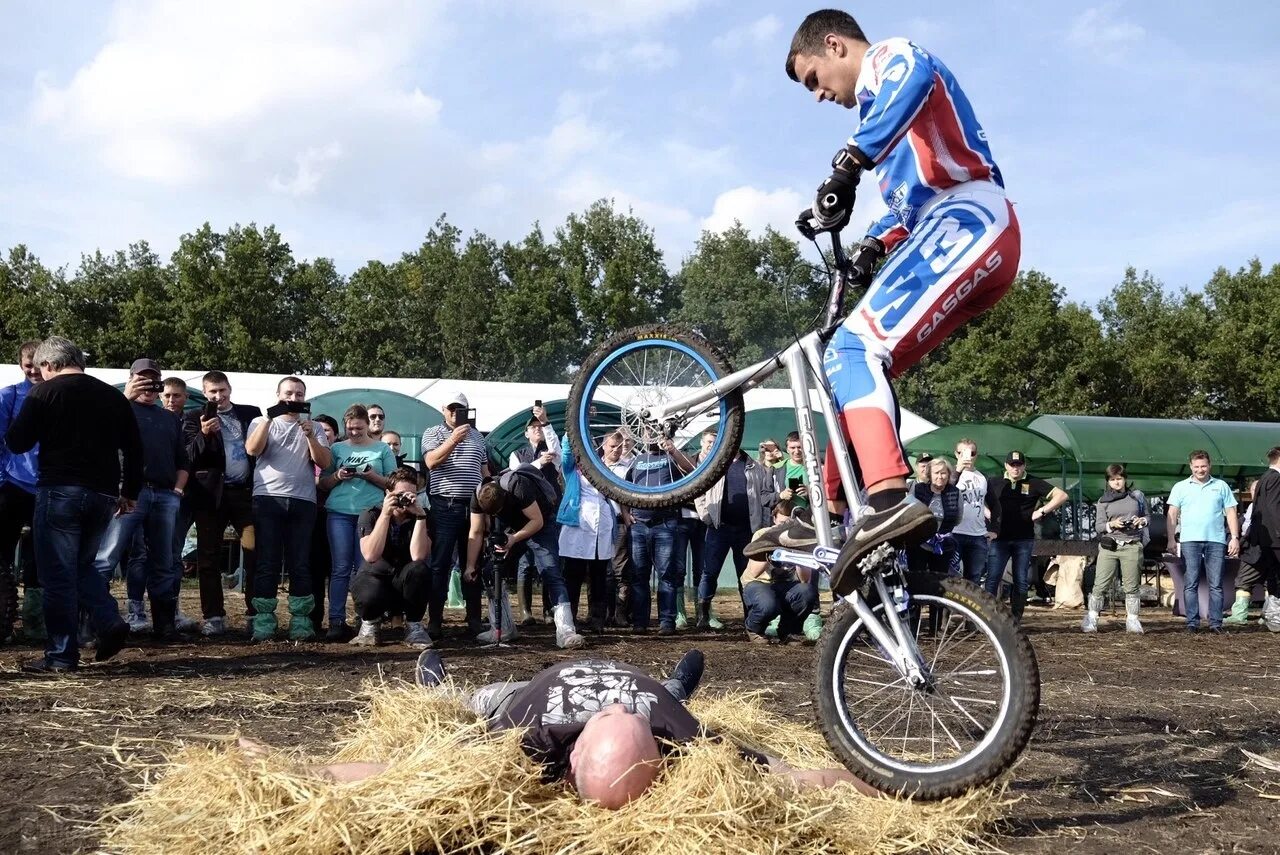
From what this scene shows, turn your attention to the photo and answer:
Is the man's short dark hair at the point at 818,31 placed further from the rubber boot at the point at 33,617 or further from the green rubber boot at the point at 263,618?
the rubber boot at the point at 33,617

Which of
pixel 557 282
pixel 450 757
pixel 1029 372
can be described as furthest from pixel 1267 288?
pixel 450 757

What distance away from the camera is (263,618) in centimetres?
988

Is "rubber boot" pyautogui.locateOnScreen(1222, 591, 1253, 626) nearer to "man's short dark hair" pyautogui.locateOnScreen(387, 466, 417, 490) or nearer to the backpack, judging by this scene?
the backpack

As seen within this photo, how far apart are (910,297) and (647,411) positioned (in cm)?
144

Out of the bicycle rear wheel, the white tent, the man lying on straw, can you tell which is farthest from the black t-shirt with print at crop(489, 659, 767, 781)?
the white tent

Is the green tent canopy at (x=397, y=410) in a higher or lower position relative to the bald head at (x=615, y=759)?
higher

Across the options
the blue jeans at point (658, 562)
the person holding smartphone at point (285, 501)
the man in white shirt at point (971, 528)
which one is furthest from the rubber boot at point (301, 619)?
the man in white shirt at point (971, 528)

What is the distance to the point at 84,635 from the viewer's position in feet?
30.9

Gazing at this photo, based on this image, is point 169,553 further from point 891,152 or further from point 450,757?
point 891,152

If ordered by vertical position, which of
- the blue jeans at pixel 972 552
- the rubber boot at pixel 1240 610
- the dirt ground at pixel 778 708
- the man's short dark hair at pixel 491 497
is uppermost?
the man's short dark hair at pixel 491 497

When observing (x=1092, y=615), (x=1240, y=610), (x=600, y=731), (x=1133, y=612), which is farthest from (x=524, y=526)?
(x=1240, y=610)

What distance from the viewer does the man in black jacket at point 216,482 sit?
33.2 ft

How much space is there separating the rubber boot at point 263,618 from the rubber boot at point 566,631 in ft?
8.43

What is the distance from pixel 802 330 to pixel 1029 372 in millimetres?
44909
